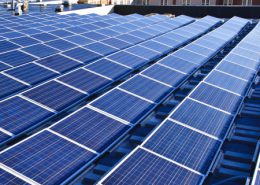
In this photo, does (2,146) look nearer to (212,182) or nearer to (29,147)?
(29,147)

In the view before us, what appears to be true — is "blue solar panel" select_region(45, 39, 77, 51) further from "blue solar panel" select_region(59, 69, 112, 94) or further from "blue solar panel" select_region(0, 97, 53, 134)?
"blue solar panel" select_region(0, 97, 53, 134)

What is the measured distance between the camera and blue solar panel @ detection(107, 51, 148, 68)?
17.1 metres

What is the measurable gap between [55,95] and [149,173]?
18.6 feet

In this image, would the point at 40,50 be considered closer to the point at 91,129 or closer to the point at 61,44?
the point at 61,44

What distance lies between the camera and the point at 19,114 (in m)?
11.0

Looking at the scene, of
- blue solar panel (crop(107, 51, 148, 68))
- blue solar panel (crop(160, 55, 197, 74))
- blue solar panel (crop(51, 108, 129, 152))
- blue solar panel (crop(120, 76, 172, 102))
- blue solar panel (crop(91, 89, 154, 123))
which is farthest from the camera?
blue solar panel (crop(107, 51, 148, 68))

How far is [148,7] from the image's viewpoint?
45.2 meters

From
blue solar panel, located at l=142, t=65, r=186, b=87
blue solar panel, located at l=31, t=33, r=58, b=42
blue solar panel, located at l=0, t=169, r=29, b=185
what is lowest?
blue solar panel, located at l=0, t=169, r=29, b=185

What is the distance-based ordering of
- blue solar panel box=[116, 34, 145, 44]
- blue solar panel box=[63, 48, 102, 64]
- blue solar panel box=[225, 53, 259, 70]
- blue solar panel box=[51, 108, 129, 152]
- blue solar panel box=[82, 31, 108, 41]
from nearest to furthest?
blue solar panel box=[51, 108, 129, 152], blue solar panel box=[225, 53, 259, 70], blue solar panel box=[63, 48, 102, 64], blue solar panel box=[116, 34, 145, 44], blue solar panel box=[82, 31, 108, 41]

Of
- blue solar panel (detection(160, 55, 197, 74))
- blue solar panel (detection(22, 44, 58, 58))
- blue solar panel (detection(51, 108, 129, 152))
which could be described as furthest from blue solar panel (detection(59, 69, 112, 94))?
blue solar panel (detection(22, 44, 58, 58))

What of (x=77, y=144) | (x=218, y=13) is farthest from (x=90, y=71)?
(x=218, y=13)

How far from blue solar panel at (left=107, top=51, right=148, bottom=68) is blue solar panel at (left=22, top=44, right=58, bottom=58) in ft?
12.9

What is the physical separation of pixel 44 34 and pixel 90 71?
10966 mm

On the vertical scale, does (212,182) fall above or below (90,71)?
below
